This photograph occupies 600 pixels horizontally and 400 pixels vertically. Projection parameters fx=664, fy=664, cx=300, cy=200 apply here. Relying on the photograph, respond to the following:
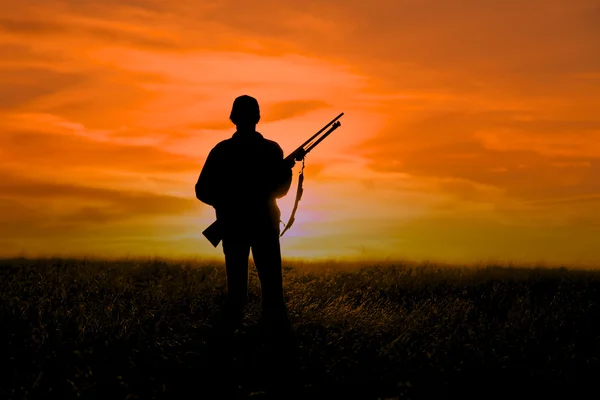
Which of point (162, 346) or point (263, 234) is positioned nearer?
point (162, 346)

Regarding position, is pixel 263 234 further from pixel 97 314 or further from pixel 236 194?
pixel 97 314

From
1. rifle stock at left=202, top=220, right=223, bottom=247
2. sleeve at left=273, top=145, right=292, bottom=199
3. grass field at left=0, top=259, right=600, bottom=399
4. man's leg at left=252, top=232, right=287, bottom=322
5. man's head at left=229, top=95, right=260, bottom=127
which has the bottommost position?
grass field at left=0, top=259, right=600, bottom=399

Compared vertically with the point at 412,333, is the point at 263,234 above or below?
above

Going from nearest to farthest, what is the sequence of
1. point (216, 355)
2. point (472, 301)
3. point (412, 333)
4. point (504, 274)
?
point (216, 355) → point (412, 333) → point (472, 301) → point (504, 274)

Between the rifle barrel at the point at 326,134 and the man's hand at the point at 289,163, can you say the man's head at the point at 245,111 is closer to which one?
the man's hand at the point at 289,163

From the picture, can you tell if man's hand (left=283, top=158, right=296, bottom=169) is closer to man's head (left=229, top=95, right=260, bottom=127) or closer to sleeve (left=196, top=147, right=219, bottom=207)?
man's head (left=229, top=95, right=260, bottom=127)

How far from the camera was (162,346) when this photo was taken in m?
7.70

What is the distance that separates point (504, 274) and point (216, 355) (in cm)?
955

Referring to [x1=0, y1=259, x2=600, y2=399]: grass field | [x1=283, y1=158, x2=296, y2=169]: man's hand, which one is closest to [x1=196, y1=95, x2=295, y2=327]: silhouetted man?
[x1=283, y1=158, x2=296, y2=169]: man's hand

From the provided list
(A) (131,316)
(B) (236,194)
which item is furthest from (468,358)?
(A) (131,316)

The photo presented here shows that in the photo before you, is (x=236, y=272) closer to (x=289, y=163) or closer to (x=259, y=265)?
(x=259, y=265)

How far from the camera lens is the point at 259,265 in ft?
27.9

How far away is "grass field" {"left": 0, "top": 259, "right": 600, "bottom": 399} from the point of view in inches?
267

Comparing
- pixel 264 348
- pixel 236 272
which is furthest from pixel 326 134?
pixel 264 348
